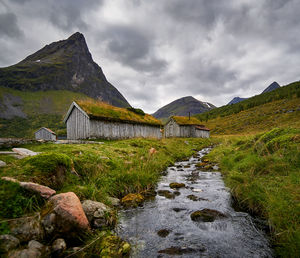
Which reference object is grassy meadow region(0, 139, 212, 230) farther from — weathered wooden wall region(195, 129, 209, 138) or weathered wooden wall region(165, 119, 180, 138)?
weathered wooden wall region(195, 129, 209, 138)

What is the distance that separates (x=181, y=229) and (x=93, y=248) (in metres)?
2.00

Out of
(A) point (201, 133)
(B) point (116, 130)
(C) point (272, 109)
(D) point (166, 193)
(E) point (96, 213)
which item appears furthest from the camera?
(C) point (272, 109)

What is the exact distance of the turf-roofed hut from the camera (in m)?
15.6

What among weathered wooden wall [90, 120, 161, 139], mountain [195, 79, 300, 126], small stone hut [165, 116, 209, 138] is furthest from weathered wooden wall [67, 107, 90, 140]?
mountain [195, 79, 300, 126]

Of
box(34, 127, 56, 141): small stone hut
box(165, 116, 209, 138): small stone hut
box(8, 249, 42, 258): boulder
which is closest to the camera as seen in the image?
box(8, 249, 42, 258): boulder

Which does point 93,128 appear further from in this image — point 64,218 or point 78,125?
point 64,218

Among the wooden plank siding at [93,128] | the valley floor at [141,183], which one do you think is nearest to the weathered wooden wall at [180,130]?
the wooden plank siding at [93,128]

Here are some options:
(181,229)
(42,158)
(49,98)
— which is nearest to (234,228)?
(181,229)

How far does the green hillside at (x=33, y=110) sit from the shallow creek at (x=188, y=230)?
224ft

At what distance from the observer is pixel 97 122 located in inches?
628

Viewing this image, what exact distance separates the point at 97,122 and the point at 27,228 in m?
13.9

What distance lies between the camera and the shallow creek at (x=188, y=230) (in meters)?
3.00

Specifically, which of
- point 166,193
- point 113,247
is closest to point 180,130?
point 166,193

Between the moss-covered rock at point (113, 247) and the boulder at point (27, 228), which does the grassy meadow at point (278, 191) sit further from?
the boulder at point (27, 228)
